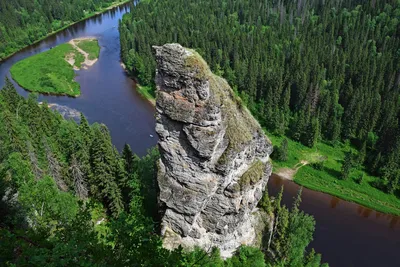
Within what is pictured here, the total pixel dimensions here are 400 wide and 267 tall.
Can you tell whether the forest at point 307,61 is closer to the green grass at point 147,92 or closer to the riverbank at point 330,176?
the riverbank at point 330,176

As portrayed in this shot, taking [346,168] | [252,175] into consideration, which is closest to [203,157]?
[252,175]

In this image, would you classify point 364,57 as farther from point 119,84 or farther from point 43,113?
point 43,113

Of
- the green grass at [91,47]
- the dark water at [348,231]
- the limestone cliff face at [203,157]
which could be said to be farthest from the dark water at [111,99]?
the limestone cliff face at [203,157]

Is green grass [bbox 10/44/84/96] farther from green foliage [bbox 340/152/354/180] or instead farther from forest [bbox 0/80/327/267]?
green foliage [bbox 340/152/354/180]

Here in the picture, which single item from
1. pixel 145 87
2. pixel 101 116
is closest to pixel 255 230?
pixel 101 116

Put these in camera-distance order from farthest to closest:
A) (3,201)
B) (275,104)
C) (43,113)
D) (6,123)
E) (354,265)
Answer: (275,104) → (43,113) → (354,265) → (6,123) → (3,201)

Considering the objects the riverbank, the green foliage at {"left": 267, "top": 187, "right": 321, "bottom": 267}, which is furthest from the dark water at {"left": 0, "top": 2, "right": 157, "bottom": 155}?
the green foliage at {"left": 267, "top": 187, "right": 321, "bottom": 267}
